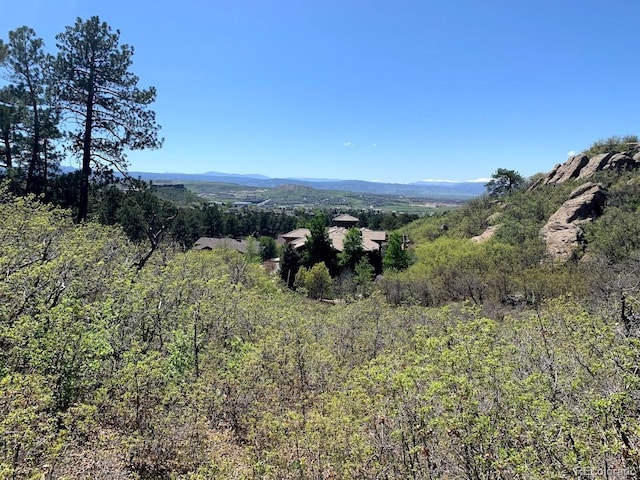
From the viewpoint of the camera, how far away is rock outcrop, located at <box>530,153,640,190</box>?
31078 millimetres

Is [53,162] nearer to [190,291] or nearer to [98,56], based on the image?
[98,56]

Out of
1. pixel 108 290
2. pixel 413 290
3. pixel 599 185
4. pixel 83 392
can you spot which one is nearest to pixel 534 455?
pixel 83 392

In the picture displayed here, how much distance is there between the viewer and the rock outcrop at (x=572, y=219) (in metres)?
23.4

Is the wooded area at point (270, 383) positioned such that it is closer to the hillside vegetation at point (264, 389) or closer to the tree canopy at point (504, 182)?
the hillside vegetation at point (264, 389)

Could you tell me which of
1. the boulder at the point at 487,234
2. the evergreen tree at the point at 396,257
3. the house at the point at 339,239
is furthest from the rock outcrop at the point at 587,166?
the house at the point at 339,239

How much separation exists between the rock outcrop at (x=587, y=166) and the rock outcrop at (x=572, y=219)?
4975 mm

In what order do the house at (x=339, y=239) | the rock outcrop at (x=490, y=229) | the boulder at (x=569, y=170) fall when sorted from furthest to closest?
the house at (x=339, y=239), the boulder at (x=569, y=170), the rock outcrop at (x=490, y=229)

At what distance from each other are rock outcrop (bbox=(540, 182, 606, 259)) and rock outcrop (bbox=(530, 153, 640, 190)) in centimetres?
498

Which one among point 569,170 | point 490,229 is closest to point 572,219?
point 490,229

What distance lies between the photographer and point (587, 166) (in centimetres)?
3388

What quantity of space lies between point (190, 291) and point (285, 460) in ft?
15.8

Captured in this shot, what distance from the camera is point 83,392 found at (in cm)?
545

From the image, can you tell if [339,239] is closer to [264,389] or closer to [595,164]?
[595,164]

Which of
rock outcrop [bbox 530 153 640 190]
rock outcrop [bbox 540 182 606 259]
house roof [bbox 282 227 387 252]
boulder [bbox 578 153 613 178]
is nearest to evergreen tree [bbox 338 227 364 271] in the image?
house roof [bbox 282 227 387 252]
